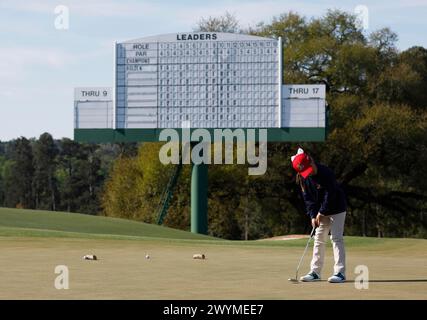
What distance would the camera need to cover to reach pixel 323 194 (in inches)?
521

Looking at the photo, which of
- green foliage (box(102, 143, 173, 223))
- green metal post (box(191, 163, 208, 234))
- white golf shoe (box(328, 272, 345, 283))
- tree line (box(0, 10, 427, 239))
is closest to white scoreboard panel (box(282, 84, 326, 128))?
green metal post (box(191, 163, 208, 234))

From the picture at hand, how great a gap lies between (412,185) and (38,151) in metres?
89.0

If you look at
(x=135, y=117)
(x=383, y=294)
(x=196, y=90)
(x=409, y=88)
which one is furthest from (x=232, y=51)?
(x=383, y=294)

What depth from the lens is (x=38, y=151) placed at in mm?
148000

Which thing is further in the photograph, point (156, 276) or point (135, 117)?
point (135, 117)

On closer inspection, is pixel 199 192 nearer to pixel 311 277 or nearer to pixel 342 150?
pixel 342 150

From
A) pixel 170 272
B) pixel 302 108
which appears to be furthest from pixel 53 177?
pixel 170 272

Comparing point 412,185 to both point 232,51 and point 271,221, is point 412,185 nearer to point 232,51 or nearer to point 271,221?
point 271,221

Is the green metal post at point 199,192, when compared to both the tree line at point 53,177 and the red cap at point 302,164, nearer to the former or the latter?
the red cap at point 302,164

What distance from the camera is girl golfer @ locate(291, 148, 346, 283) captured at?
42.6 feet

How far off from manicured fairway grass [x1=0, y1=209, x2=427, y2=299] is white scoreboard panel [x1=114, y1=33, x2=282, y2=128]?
1904 centimetres

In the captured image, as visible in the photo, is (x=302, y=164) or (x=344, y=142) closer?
(x=302, y=164)

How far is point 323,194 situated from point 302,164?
643mm

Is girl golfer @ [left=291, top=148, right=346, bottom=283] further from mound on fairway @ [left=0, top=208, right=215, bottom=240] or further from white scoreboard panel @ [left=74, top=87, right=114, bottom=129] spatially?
white scoreboard panel @ [left=74, top=87, right=114, bottom=129]
